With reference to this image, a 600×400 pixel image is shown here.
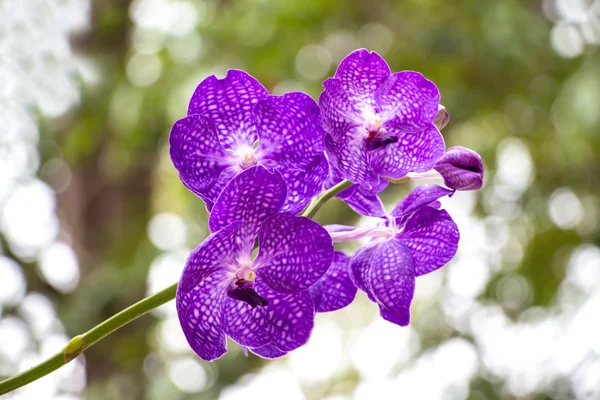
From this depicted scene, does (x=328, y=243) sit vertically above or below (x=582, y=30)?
above

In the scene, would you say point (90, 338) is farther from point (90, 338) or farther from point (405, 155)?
point (405, 155)

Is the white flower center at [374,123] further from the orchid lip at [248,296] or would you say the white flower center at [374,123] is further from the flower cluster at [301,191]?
the orchid lip at [248,296]

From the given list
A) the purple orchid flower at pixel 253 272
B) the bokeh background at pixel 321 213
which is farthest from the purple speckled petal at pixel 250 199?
the bokeh background at pixel 321 213

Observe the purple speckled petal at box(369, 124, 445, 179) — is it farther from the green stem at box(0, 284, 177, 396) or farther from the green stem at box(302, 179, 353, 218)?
the green stem at box(0, 284, 177, 396)

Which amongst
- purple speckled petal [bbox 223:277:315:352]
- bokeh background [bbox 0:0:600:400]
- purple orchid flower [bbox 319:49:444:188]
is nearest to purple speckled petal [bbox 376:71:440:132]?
purple orchid flower [bbox 319:49:444:188]

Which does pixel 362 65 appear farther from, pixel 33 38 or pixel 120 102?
pixel 120 102

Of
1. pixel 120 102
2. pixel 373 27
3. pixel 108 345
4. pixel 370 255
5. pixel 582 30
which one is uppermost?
pixel 370 255

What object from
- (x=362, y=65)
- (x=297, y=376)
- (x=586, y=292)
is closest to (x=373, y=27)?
(x=586, y=292)
